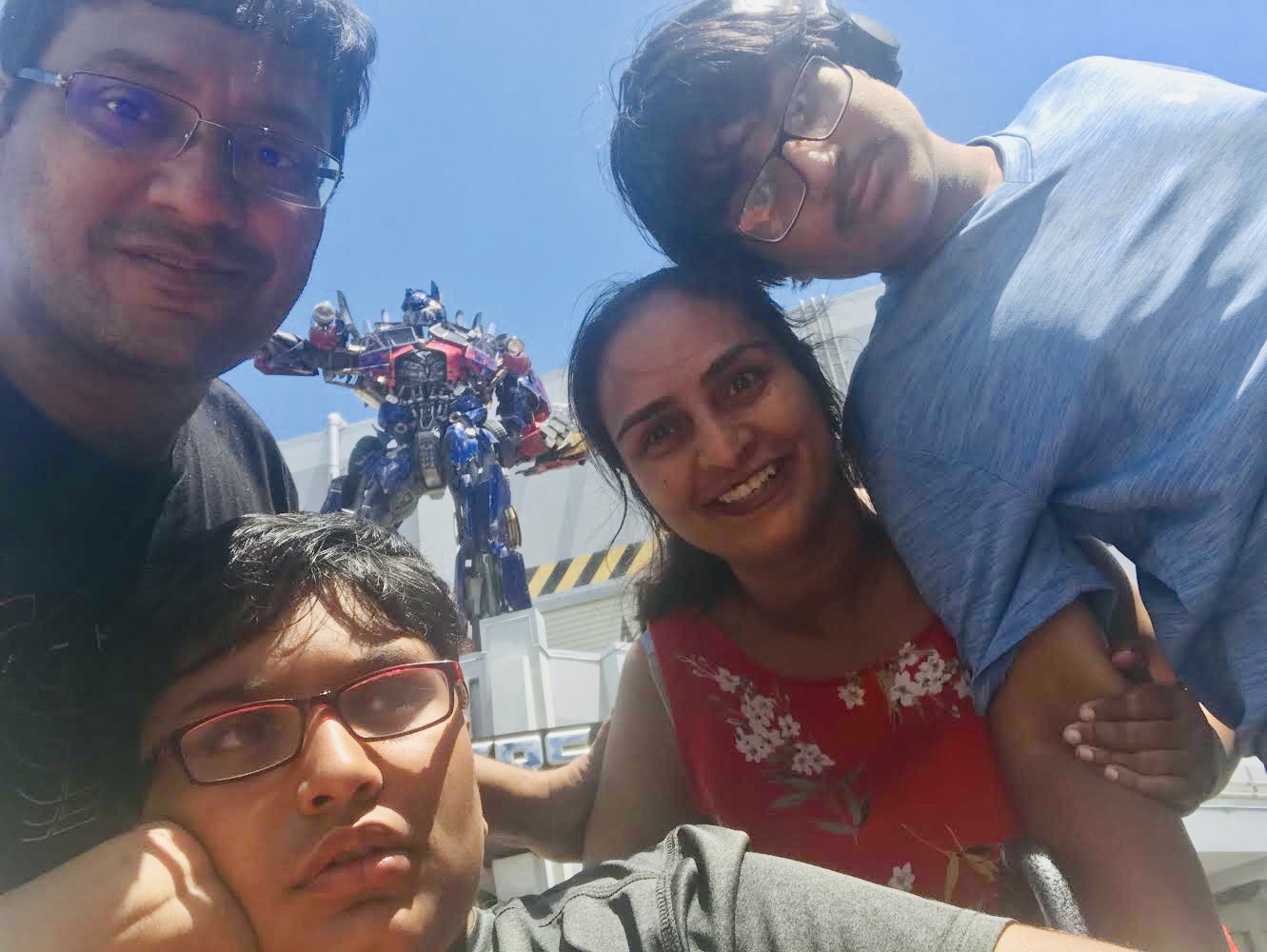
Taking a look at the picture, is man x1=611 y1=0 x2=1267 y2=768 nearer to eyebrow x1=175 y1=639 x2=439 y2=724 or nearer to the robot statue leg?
eyebrow x1=175 y1=639 x2=439 y2=724

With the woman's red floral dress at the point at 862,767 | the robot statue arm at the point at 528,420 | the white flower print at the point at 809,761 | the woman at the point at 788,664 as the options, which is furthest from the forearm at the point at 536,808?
the robot statue arm at the point at 528,420

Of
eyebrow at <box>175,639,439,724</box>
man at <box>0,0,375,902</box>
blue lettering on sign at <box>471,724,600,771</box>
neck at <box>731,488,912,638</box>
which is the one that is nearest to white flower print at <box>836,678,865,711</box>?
neck at <box>731,488,912,638</box>

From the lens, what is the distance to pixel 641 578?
1.87 meters

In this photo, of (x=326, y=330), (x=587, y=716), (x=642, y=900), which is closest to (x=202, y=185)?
(x=642, y=900)

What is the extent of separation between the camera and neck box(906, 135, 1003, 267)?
1.38 m

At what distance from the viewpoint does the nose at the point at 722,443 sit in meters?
1.39

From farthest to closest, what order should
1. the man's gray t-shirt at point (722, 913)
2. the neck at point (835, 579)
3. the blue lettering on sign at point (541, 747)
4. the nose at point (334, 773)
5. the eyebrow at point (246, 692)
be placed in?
the blue lettering on sign at point (541, 747) → the neck at point (835, 579) → the eyebrow at point (246, 692) → the nose at point (334, 773) → the man's gray t-shirt at point (722, 913)

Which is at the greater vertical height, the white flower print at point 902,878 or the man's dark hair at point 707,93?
the man's dark hair at point 707,93

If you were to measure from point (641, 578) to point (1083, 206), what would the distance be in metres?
1.10

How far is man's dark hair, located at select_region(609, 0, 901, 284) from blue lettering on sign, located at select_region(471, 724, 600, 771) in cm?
314

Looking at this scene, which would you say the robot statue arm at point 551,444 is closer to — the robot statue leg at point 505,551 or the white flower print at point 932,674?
the robot statue leg at point 505,551

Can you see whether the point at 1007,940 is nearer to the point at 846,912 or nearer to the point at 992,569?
the point at 846,912

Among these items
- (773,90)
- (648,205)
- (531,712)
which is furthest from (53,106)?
(531,712)

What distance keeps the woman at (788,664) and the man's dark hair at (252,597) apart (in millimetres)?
466
